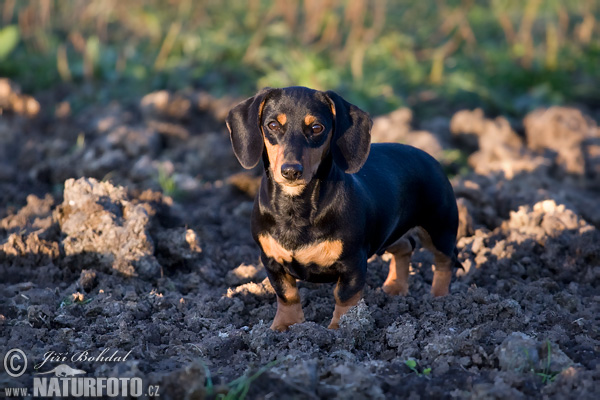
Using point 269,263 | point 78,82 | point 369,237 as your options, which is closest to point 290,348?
point 269,263

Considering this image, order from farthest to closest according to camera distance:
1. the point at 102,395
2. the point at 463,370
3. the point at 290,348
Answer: the point at 290,348 → the point at 463,370 → the point at 102,395

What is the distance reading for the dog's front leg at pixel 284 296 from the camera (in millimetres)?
4531

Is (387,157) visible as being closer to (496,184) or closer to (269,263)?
(269,263)

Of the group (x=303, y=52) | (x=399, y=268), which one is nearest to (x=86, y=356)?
(x=399, y=268)

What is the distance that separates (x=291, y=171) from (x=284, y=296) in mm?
956

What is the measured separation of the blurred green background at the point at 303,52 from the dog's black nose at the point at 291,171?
5928 mm

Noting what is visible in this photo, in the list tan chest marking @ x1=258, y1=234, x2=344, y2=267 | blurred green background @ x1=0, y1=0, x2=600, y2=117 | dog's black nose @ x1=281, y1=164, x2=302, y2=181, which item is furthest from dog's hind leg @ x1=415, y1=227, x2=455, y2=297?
blurred green background @ x1=0, y1=0, x2=600, y2=117

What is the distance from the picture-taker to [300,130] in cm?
423

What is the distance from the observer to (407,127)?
8789 mm

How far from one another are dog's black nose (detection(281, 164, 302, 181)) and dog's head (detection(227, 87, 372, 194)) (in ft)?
0.32

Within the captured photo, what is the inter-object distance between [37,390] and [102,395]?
1.03 feet

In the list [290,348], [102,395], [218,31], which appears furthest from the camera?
[218,31]

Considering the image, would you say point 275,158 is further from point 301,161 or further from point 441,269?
point 441,269

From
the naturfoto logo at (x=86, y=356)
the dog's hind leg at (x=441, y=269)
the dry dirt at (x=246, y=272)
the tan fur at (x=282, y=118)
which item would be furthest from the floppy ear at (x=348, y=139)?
the naturfoto logo at (x=86, y=356)
